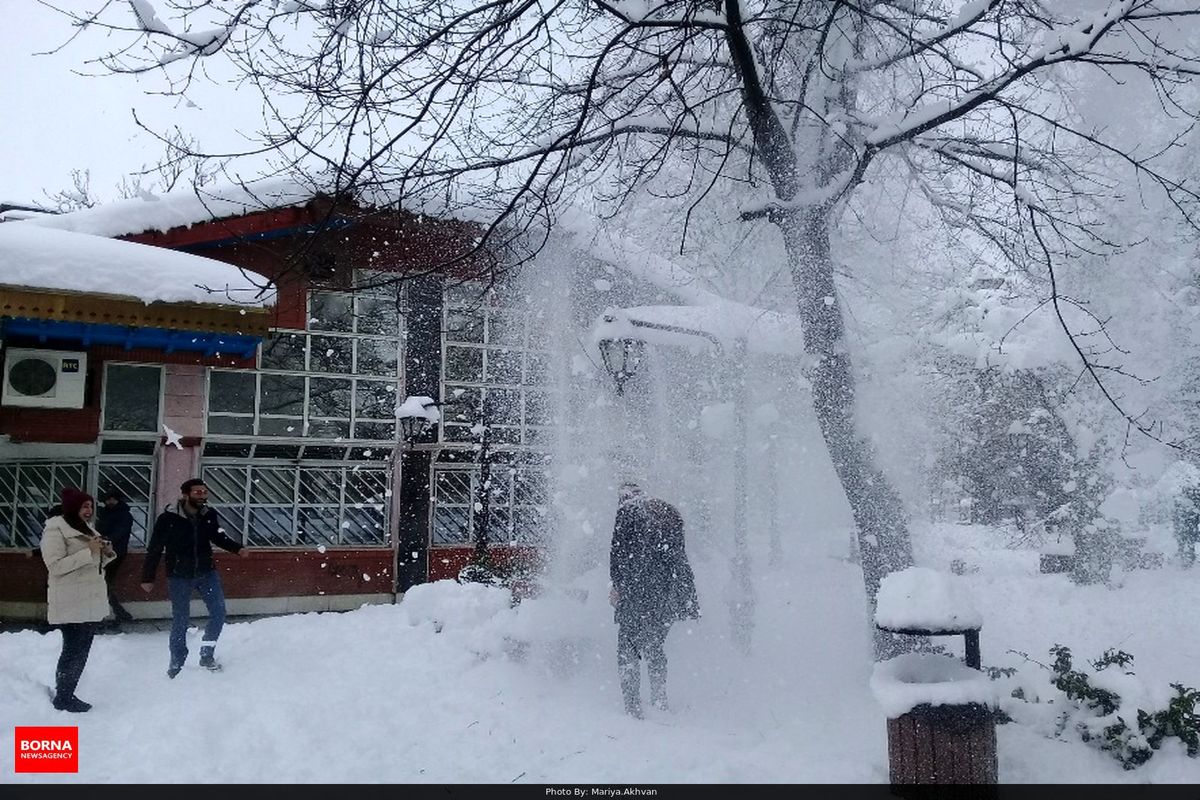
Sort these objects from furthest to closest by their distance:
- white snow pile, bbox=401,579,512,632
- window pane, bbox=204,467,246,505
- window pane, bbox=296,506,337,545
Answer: window pane, bbox=296,506,337,545, window pane, bbox=204,467,246,505, white snow pile, bbox=401,579,512,632

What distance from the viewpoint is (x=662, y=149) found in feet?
16.4

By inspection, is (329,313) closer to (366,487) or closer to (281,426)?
(281,426)

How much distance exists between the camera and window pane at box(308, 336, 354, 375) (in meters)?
11.1

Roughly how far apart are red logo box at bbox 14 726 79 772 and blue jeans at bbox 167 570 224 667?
4.31 ft

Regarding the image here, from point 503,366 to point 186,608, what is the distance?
21.8 feet

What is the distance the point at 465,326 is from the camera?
40.2 ft

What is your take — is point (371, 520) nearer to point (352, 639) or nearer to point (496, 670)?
point (352, 639)

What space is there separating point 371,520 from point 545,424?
326 centimetres

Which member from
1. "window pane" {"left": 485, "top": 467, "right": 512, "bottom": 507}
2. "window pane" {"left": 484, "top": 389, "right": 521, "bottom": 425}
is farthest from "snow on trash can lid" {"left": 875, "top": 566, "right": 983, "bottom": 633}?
"window pane" {"left": 485, "top": 467, "right": 512, "bottom": 507}

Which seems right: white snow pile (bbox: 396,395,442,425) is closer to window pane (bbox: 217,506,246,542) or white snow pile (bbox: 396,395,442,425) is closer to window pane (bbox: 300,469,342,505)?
window pane (bbox: 300,469,342,505)

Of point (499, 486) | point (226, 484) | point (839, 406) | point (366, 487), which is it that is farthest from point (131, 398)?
point (839, 406)

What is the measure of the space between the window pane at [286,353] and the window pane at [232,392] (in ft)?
1.08

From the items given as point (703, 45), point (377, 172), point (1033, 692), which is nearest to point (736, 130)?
point (703, 45)

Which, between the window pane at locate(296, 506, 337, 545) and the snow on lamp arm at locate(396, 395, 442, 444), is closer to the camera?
the snow on lamp arm at locate(396, 395, 442, 444)
